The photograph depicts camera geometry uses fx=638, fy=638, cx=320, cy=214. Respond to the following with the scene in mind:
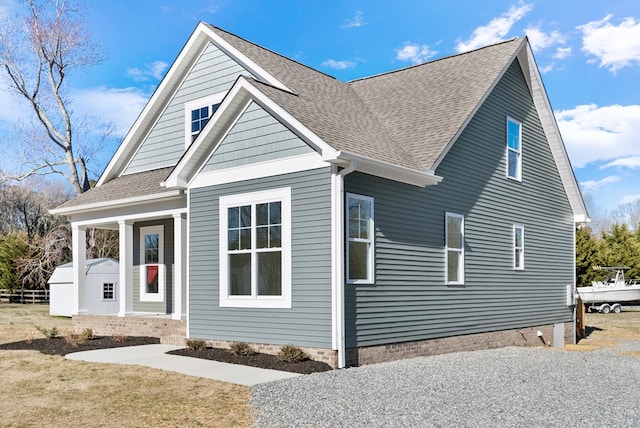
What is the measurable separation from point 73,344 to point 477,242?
31.7 feet

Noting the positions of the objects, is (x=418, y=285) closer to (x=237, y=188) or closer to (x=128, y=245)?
(x=237, y=188)

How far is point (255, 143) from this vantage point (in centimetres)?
1245

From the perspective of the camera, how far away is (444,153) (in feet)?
44.3

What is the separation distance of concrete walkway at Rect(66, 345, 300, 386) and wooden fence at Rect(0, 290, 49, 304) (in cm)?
2762

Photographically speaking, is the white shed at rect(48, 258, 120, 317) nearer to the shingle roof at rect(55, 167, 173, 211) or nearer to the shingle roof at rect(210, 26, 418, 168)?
the shingle roof at rect(55, 167, 173, 211)

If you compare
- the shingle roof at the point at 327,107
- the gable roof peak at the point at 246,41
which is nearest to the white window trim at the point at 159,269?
the gable roof peak at the point at 246,41

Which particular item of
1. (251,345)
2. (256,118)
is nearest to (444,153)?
(256,118)

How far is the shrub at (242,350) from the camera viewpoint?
466 inches

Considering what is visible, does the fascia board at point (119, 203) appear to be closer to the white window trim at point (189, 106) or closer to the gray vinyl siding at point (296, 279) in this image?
the gray vinyl siding at point (296, 279)

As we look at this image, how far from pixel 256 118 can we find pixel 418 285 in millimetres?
4723

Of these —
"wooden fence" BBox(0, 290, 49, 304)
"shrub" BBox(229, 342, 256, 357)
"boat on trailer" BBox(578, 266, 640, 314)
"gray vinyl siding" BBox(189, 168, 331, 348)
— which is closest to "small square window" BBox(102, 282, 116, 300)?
"gray vinyl siding" BBox(189, 168, 331, 348)

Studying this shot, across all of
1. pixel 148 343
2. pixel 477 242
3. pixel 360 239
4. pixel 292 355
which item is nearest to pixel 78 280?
pixel 148 343

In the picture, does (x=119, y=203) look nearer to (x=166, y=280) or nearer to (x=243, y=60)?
(x=166, y=280)

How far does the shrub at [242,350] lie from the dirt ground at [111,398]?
170 centimetres
